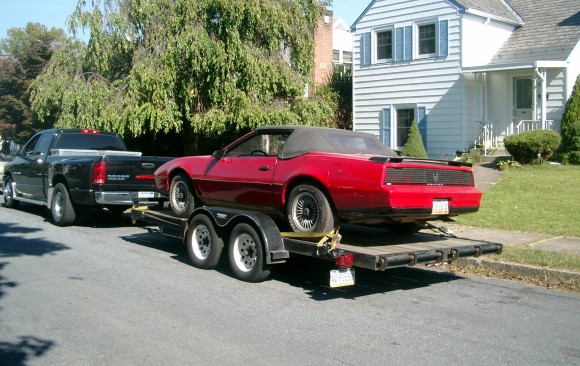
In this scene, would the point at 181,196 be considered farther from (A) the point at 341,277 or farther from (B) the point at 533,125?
(B) the point at 533,125

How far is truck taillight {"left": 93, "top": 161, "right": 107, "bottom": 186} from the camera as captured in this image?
11.7 metres

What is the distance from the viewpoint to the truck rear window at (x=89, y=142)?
1379cm

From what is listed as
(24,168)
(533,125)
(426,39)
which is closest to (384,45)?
(426,39)

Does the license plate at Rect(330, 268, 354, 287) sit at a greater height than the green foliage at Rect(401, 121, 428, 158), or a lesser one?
lesser

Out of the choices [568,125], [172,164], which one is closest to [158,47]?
[172,164]

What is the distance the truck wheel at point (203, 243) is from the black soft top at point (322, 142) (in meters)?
1.47

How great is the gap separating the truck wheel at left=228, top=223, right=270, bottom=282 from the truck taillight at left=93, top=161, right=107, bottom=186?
4.49 metres

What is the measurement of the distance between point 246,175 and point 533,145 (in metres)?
11.0

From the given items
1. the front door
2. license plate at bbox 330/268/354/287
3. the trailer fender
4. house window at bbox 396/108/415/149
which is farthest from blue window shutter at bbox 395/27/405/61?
license plate at bbox 330/268/354/287

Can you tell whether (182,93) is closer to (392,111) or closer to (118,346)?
(392,111)

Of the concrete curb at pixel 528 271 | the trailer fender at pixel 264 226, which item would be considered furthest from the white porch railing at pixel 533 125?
the trailer fender at pixel 264 226

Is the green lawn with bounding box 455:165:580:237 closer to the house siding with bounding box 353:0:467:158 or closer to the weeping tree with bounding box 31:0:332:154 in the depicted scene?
the house siding with bounding box 353:0:467:158

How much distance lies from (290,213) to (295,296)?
3.36 feet

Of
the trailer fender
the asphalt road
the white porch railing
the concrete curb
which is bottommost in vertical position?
the asphalt road
